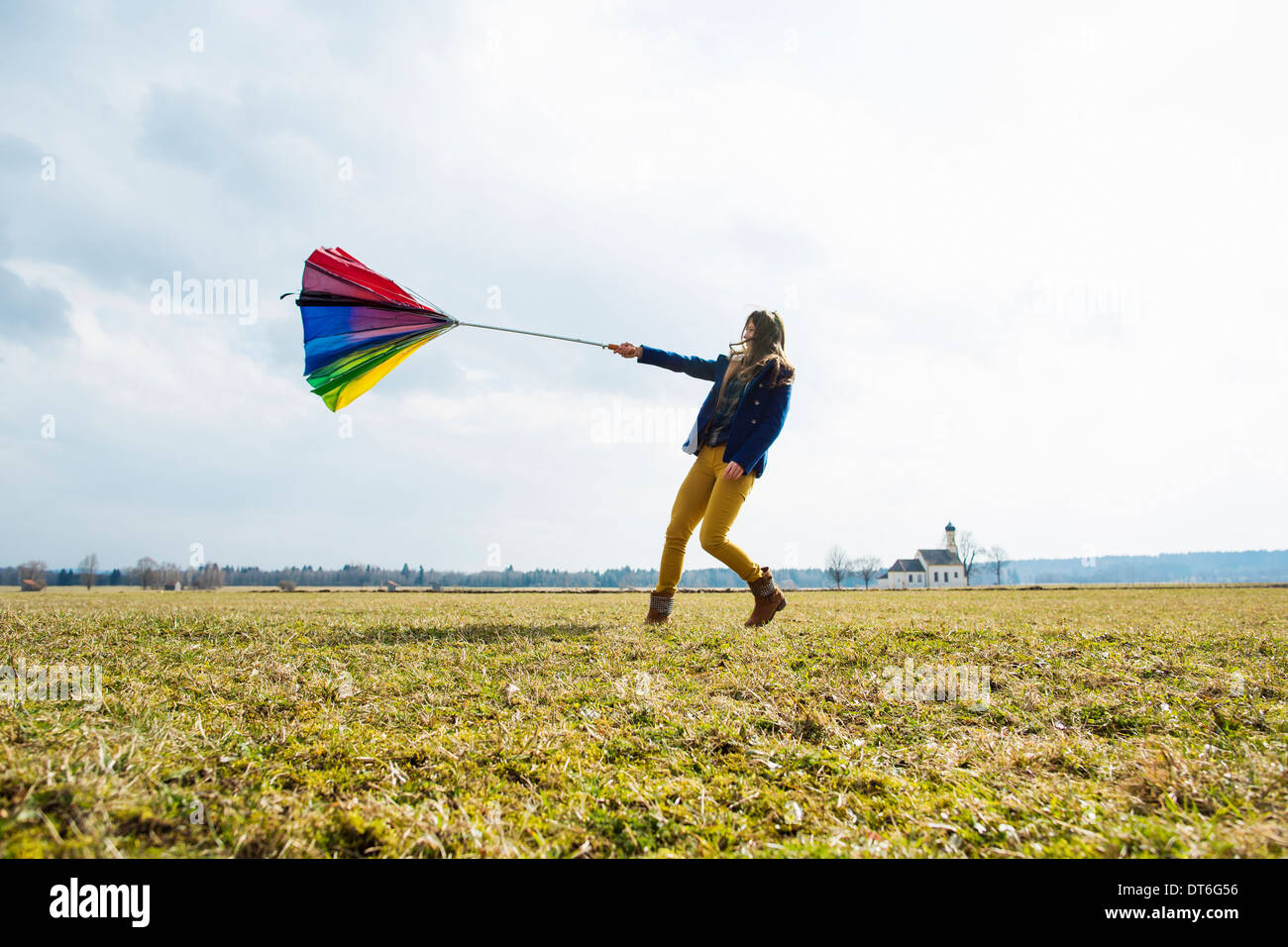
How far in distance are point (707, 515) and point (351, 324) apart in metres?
4.56

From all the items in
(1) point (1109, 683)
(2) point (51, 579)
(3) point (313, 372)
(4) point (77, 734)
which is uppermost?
(3) point (313, 372)

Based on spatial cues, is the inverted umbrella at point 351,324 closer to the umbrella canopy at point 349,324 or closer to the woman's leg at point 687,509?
the umbrella canopy at point 349,324

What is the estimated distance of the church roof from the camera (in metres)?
123

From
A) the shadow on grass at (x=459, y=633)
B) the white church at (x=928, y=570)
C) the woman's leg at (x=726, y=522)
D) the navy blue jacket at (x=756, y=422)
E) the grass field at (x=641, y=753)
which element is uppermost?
the navy blue jacket at (x=756, y=422)


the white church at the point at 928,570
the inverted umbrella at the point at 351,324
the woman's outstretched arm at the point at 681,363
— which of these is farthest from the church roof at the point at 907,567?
the inverted umbrella at the point at 351,324

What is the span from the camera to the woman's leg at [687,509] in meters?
6.52

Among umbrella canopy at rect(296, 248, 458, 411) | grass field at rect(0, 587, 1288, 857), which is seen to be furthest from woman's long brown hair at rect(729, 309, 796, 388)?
umbrella canopy at rect(296, 248, 458, 411)

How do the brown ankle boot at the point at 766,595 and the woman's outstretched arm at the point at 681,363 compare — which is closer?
the brown ankle boot at the point at 766,595
